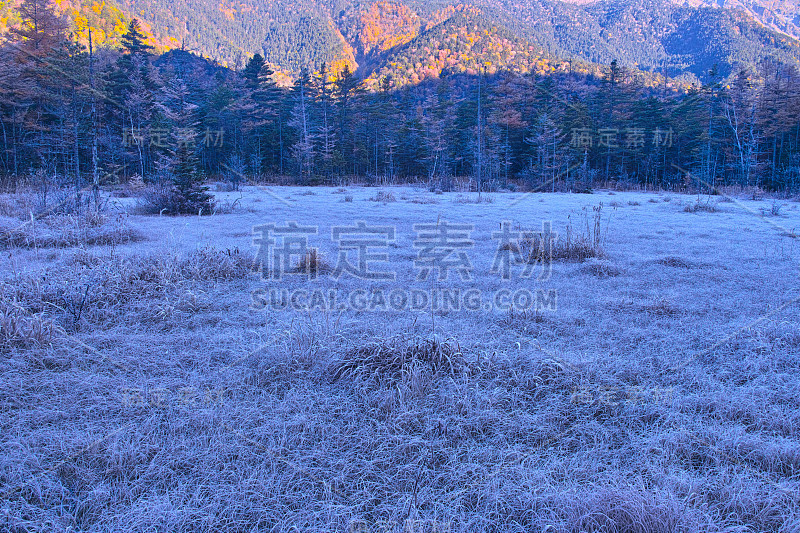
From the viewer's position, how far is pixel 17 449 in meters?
1.49

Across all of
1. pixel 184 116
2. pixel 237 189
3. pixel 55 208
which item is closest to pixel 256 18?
pixel 184 116

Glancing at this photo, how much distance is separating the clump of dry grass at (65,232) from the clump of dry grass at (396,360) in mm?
4205

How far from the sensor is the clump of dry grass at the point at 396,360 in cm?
211

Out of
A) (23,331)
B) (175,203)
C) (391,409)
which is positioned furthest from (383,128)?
(391,409)

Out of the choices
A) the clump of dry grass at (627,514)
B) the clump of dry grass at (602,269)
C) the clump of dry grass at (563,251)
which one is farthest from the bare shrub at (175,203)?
the clump of dry grass at (627,514)

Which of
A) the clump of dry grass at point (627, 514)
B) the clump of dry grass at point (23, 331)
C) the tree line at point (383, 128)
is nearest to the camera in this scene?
the clump of dry grass at point (627, 514)

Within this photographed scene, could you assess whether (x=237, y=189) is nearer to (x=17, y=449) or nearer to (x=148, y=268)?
(x=148, y=268)

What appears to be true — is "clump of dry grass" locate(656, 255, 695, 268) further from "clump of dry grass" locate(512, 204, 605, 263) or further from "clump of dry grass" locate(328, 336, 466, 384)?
"clump of dry grass" locate(328, 336, 466, 384)

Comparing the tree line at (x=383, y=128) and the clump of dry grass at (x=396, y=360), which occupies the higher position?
the tree line at (x=383, y=128)

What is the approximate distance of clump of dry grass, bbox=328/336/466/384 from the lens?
2111 mm

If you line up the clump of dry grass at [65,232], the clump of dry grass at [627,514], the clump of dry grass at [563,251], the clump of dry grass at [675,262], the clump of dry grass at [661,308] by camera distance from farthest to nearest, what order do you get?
1. the clump of dry grass at [65,232]
2. the clump of dry grass at [563,251]
3. the clump of dry grass at [675,262]
4. the clump of dry grass at [661,308]
5. the clump of dry grass at [627,514]

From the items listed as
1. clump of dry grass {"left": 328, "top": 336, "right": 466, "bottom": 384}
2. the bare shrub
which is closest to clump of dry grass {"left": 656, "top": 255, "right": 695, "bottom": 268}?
clump of dry grass {"left": 328, "top": 336, "right": 466, "bottom": 384}

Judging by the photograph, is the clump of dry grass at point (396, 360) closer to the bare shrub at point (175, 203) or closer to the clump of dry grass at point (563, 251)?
the clump of dry grass at point (563, 251)

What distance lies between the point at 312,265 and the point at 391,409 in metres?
2.90
